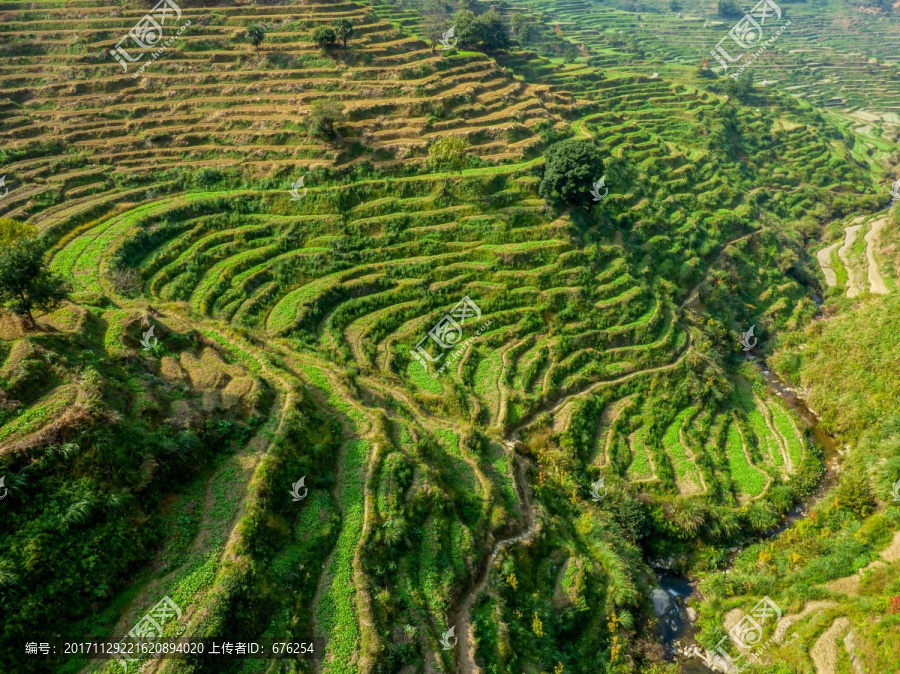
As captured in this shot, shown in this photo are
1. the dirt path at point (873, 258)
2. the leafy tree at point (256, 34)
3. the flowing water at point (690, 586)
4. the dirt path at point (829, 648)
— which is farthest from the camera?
the leafy tree at point (256, 34)

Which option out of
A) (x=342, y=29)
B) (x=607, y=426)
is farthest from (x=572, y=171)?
(x=342, y=29)

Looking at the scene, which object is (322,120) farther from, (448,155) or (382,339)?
(382,339)

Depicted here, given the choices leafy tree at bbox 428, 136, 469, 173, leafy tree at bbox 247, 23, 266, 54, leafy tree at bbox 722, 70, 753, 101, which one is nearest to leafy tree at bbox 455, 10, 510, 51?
leafy tree at bbox 428, 136, 469, 173

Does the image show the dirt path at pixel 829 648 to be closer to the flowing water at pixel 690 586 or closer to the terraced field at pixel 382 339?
the flowing water at pixel 690 586

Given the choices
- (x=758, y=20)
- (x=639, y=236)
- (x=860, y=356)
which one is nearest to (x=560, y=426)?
(x=639, y=236)

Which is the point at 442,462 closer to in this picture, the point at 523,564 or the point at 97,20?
the point at 523,564

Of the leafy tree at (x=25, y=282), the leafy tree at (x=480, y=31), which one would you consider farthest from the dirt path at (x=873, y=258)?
the leafy tree at (x=25, y=282)
